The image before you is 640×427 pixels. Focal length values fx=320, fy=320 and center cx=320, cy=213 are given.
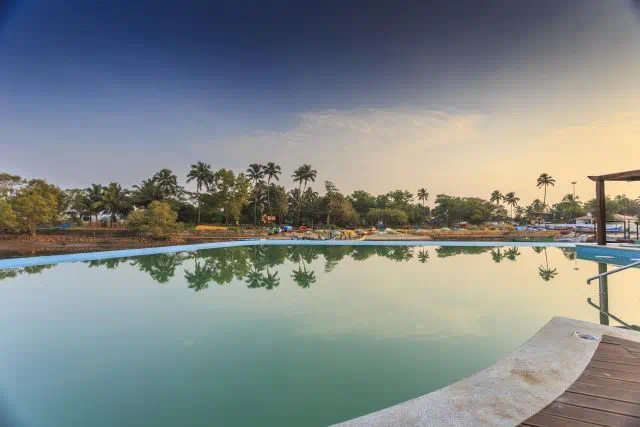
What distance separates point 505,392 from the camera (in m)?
1.96

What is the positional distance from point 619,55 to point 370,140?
11.7m

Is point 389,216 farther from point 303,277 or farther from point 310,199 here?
point 303,277

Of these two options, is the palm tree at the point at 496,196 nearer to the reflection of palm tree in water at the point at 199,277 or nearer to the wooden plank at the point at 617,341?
the reflection of palm tree in water at the point at 199,277

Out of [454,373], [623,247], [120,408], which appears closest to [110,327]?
[120,408]

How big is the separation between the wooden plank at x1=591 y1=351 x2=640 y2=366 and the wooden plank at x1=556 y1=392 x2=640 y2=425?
0.68m

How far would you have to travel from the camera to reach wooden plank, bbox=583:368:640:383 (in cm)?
206

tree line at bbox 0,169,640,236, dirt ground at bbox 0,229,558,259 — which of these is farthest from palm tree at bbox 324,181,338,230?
dirt ground at bbox 0,229,558,259

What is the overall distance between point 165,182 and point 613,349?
34924mm

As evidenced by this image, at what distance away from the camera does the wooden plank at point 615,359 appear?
7.57 ft

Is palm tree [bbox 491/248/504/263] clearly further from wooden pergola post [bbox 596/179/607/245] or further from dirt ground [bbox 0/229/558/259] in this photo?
A: dirt ground [bbox 0/229/558/259]

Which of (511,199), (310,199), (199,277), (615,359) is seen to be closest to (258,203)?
(310,199)

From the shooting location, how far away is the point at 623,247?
31.0 ft

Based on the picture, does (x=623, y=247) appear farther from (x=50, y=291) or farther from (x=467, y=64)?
(x=50, y=291)

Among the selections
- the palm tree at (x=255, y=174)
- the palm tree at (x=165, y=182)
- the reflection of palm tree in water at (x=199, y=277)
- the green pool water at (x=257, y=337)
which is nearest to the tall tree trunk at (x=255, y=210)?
the palm tree at (x=255, y=174)
